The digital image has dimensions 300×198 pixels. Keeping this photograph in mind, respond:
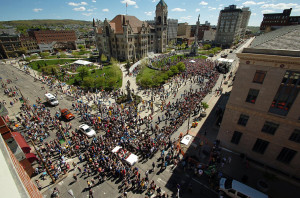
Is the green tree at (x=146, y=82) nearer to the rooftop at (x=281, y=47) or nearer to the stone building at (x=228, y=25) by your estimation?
the rooftop at (x=281, y=47)

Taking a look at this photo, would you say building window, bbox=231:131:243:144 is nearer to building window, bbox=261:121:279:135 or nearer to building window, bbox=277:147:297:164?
building window, bbox=261:121:279:135

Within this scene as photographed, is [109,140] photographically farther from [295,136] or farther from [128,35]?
[128,35]

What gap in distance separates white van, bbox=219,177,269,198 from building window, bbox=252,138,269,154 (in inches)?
257

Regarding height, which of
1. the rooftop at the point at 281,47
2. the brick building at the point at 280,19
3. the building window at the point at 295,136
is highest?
the brick building at the point at 280,19

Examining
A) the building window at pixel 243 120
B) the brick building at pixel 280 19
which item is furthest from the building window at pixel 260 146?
the brick building at pixel 280 19

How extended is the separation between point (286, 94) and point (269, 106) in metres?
2.01

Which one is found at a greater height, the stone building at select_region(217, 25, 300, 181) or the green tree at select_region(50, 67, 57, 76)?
the stone building at select_region(217, 25, 300, 181)

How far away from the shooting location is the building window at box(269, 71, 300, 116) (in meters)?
15.1

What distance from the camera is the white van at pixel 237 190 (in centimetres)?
1437

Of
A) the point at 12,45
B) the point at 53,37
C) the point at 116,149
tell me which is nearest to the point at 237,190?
the point at 116,149

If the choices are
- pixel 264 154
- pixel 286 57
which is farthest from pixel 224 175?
pixel 286 57

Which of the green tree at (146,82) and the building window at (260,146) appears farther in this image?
the green tree at (146,82)

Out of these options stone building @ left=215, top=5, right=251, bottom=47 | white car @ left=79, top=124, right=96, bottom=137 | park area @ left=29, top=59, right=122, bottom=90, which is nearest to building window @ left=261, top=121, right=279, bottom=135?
white car @ left=79, top=124, right=96, bottom=137

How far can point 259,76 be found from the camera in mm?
16734
